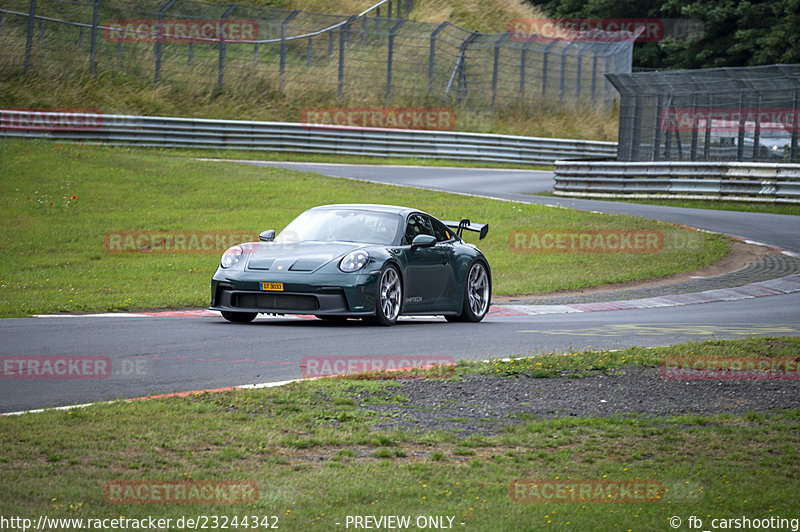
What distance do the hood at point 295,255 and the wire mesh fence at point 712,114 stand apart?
17.7 metres

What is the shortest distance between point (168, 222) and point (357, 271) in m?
10.9

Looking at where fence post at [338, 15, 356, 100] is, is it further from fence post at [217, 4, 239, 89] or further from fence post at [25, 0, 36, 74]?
fence post at [25, 0, 36, 74]

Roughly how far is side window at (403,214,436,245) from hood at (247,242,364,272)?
0.79 m

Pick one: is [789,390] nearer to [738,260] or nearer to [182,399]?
[182,399]

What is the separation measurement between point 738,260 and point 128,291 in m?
10.8

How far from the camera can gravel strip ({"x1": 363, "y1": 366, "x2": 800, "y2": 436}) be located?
21.6 feet

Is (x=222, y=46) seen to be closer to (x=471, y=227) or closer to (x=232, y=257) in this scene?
(x=471, y=227)

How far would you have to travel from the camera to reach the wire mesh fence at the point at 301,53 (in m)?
33.7

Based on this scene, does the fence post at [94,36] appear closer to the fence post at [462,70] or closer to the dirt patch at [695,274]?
the fence post at [462,70]

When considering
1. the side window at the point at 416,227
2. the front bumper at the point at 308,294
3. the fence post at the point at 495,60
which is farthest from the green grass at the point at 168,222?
the fence post at the point at 495,60

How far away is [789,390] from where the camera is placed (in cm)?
767

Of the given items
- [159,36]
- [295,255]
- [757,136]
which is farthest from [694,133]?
[295,255]

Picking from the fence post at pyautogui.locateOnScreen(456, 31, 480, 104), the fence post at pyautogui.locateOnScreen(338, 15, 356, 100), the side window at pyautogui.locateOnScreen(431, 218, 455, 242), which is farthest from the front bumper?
the fence post at pyautogui.locateOnScreen(456, 31, 480, 104)

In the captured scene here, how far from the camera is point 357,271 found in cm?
1089
